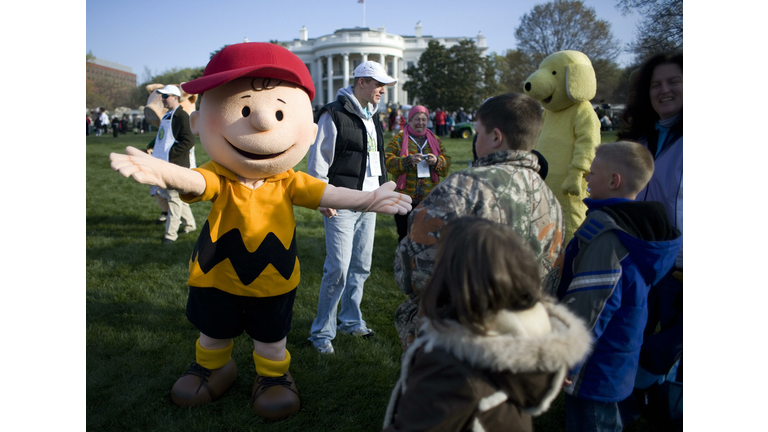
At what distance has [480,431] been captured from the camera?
1.42 m

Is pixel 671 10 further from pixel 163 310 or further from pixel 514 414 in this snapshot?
pixel 163 310

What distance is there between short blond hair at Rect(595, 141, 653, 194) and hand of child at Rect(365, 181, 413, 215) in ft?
3.45

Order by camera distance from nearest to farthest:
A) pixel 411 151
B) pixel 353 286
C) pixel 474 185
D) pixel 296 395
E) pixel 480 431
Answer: pixel 480 431 → pixel 474 185 → pixel 296 395 → pixel 353 286 → pixel 411 151

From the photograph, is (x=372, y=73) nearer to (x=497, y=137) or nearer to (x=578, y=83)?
(x=578, y=83)

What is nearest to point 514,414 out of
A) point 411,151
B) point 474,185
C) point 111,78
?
point 474,185

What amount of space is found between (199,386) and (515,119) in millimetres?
2465

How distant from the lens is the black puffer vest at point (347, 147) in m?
3.66

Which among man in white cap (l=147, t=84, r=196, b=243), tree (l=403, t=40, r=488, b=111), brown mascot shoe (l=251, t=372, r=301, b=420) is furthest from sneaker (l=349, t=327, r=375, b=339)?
tree (l=403, t=40, r=488, b=111)

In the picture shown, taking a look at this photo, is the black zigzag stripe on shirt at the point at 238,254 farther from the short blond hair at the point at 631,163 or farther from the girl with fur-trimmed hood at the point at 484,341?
the short blond hair at the point at 631,163

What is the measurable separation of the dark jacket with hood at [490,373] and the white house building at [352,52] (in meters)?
68.5

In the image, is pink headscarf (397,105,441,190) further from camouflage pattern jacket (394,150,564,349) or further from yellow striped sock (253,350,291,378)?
camouflage pattern jacket (394,150,564,349)

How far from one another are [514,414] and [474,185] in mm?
856

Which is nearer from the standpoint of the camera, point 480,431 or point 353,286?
point 480,431

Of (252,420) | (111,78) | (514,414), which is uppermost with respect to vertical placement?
(111,78)
